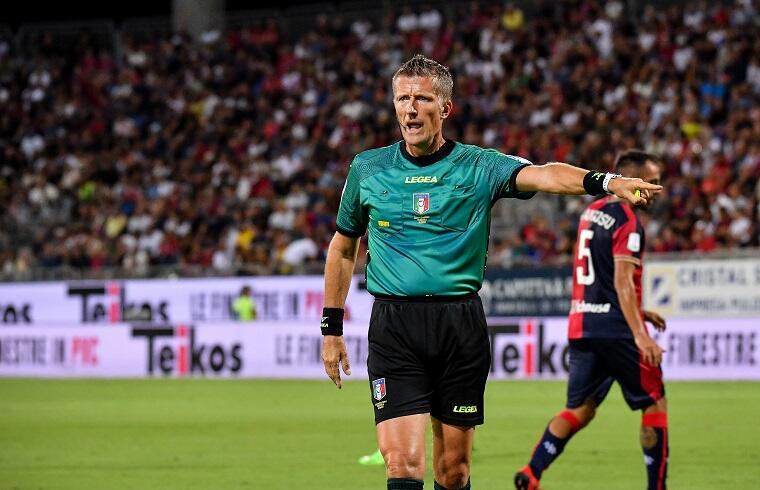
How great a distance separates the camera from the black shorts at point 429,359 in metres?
6.24

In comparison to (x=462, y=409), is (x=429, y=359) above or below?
above

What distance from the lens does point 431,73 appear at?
20.5ft

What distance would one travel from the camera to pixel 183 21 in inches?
1471

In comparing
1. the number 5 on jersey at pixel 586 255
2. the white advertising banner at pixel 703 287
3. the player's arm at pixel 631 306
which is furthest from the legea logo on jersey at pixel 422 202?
the white advertising banner at pixel 703 287

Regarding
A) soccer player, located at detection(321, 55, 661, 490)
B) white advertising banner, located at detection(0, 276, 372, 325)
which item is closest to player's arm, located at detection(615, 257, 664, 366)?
soccer player, located at detection(321, 55, 661, 490)

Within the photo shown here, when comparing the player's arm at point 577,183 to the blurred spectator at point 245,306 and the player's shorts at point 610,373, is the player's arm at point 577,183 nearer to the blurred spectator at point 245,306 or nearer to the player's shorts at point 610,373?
the player's shorts at point 610,373

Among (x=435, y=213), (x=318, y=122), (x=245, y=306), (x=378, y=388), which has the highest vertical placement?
(x=318, y=122)

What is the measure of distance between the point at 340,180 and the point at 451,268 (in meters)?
22.0

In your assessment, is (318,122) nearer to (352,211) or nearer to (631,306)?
(631,306)

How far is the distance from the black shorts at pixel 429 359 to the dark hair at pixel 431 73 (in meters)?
0.97

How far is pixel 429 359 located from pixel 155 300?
66.5 feet

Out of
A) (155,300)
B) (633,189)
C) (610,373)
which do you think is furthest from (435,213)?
(155,300)

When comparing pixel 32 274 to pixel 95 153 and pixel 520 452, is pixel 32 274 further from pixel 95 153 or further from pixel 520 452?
pixel 520 452

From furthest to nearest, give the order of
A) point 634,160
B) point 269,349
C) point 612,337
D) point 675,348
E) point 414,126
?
1. point 269,349
2. point 675,348
3. point 612,337
4. point 634,160
5. point 414,126
